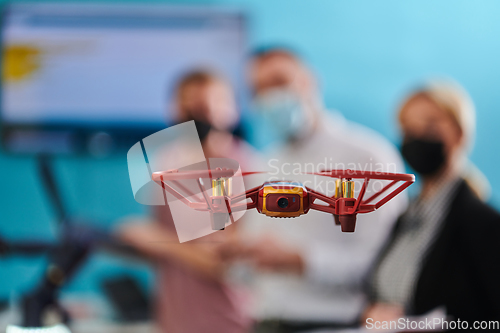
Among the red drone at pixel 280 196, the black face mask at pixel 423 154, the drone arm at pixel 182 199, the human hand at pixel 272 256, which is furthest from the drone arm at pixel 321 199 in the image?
the human hand at pixel 272 256

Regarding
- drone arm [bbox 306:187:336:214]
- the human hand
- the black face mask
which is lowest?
the human hand

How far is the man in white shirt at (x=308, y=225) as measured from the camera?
0.59 metres

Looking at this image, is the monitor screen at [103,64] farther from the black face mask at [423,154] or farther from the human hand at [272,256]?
the black face mask at [423,154]

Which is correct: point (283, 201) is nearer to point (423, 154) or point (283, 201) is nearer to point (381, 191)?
point (381, 191)

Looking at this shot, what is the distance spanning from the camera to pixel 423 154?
67 centimetres

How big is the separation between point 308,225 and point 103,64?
7.41 ft

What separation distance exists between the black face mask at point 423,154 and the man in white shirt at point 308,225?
0.03 meters

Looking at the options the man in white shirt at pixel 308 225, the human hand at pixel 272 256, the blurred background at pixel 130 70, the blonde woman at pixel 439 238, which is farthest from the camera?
the blurred background at pixel 130 70

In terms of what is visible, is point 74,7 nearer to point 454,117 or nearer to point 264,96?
point 264,96

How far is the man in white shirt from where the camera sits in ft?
1.93

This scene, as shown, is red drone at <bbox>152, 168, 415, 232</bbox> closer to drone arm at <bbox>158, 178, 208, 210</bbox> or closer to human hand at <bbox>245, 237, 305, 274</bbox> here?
drone arm at <bbox>158, 178, 208, 210</bbox>

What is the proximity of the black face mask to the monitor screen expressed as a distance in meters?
1.88

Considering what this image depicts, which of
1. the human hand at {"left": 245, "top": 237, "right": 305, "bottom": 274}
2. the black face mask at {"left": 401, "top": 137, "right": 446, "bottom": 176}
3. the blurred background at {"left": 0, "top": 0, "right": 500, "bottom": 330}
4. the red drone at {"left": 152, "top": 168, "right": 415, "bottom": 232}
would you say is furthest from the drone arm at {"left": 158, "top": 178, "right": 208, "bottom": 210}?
the blurred background at {"left": 0, "top": 0, "right": 500, "bottom": 330}

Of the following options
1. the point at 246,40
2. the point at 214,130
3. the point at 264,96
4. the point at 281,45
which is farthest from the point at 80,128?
the point at 214,130
